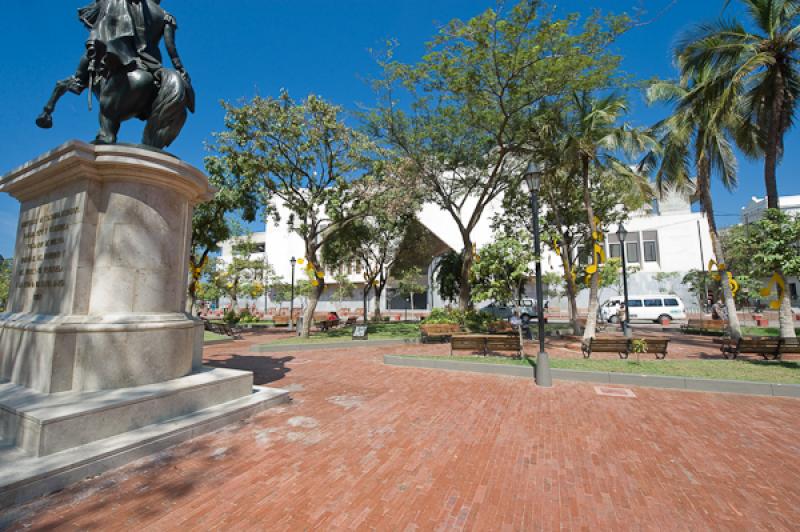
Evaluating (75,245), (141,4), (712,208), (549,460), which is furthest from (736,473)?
(712,208)

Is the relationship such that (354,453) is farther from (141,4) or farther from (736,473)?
(141,4)

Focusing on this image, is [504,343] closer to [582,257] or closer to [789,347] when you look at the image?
[789,347]

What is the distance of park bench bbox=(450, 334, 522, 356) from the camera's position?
37.0 feet

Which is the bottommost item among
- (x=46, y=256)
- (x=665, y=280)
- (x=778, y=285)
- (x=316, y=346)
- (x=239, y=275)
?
(x=316, y=346)

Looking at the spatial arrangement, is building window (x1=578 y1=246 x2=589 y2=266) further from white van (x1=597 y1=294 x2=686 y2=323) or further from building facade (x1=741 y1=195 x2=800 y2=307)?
building facade (x1=741 y1=195 x2=800 y2=307)

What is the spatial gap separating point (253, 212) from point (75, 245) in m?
14.6

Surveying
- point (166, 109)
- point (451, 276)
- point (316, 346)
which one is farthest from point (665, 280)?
point (166, 109)

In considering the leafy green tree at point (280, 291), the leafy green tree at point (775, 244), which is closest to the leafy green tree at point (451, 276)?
the leafy green tree at point (775, 244)

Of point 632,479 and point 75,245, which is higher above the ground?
point 75,245

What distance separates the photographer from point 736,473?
13.6 feet

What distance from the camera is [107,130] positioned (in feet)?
18.5

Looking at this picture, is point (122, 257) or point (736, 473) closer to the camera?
point (736, 473)

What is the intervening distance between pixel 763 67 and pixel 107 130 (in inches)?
761

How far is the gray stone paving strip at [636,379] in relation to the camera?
295 inches
